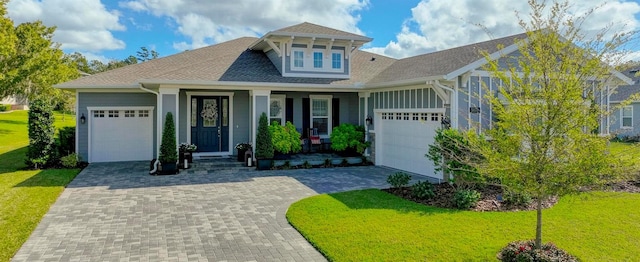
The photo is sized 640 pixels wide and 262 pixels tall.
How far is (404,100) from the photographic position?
41.2 ft

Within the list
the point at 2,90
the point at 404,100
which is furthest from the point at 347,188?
the point at 2,90

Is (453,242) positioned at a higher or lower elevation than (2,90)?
lower

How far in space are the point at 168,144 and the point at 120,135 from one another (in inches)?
158

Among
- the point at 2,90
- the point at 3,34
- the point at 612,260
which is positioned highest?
the point at 3,34

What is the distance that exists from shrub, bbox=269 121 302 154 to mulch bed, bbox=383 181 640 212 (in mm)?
4890

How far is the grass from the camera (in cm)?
538

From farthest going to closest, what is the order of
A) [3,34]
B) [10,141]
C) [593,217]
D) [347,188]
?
1. [10,141]
2. [3,34]
3. [347,188]
4. [593,217]

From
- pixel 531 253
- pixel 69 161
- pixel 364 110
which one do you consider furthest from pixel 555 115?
pixel 69 161

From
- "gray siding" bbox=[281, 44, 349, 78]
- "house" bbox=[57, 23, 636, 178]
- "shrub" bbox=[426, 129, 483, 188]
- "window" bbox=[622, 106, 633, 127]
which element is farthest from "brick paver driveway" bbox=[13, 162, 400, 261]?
"window" bbox=[622, 106, 633, 127]

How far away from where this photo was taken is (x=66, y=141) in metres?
14.1

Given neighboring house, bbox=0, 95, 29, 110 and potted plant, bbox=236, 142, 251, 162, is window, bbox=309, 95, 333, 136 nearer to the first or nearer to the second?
potted plant, bbox=236, 142, 251, 162

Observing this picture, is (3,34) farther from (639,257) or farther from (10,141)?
(639,257)

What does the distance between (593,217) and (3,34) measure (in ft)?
78.7

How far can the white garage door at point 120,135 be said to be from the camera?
47.4 feet
